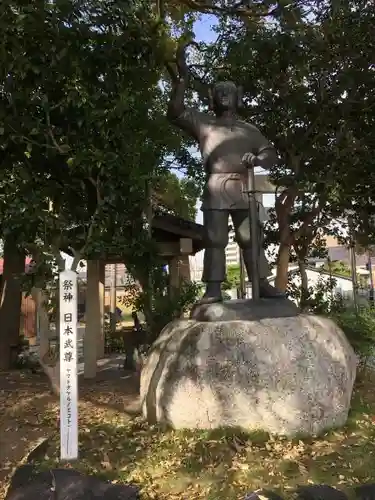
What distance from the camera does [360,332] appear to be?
788 cm

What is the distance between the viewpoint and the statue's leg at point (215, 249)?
17.5 feet

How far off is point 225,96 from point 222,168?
0.77 meters

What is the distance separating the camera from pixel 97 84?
6094 millimetres

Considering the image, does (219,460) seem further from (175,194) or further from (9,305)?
(175,194)

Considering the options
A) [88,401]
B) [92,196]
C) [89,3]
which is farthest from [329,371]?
[89,3]

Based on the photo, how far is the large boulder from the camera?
4668 mm

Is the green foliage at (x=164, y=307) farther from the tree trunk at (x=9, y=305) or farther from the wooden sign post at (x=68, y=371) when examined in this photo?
the wooden sign post at (x=68, y=371)

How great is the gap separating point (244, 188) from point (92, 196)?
2.44m

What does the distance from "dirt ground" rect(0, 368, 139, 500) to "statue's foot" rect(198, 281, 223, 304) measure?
1.62 m

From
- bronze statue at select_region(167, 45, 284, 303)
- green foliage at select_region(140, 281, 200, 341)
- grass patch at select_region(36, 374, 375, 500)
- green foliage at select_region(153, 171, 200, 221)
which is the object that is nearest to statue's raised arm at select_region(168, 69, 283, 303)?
bronze statue at select_region(167, 45, 284, 303)

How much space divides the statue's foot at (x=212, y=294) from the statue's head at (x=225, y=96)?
184 centimetres

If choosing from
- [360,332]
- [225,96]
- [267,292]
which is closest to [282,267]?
[360,332]

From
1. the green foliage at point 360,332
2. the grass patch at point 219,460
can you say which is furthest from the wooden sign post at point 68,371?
the green foliage at point 360,332

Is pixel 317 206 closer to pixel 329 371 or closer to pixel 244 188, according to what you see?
pixel 244 188
